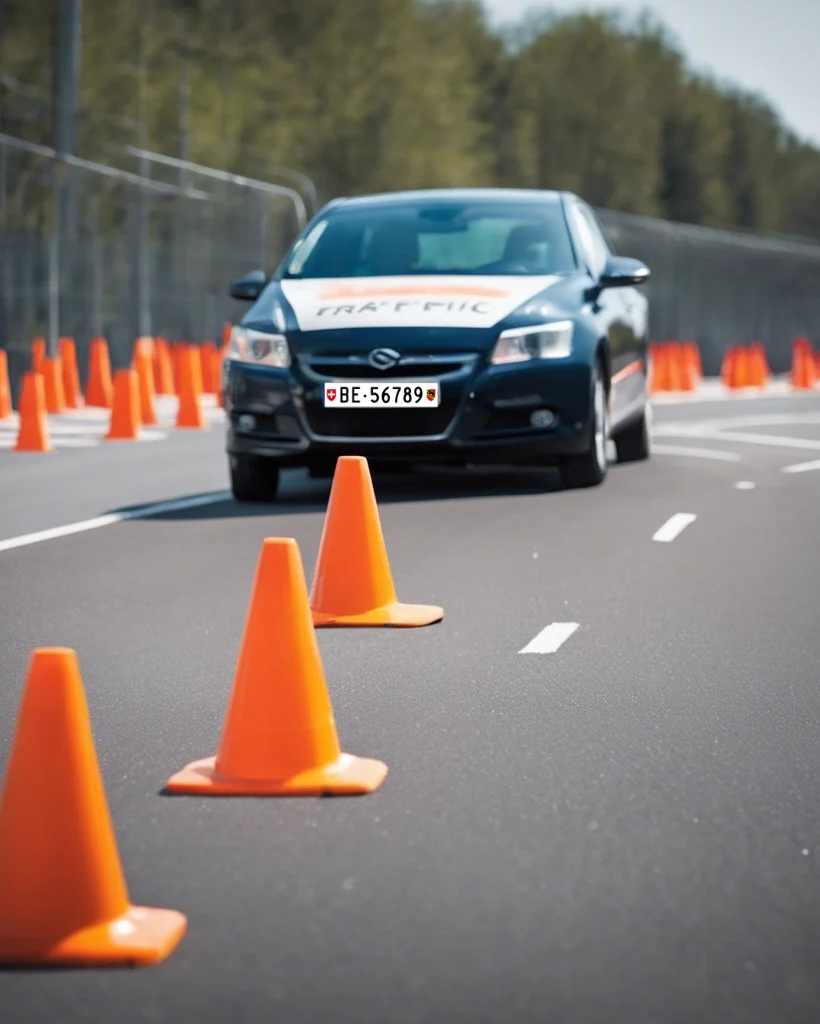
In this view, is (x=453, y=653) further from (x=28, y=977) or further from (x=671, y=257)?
(x=671, y=257)

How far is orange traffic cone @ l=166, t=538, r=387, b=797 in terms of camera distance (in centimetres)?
534

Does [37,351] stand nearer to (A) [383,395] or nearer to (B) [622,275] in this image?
(B) [622,275]

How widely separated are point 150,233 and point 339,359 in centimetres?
1452

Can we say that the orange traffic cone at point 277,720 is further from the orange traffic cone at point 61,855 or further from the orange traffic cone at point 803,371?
the orange traffic cone at point 803,371

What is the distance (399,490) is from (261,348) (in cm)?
143

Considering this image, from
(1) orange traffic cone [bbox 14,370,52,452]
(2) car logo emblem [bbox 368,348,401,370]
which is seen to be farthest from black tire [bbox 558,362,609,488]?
(1) orange traffic cone [bbox 14,370,52,452]

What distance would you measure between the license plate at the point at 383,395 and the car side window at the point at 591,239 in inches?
74.9

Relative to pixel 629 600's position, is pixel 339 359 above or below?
above

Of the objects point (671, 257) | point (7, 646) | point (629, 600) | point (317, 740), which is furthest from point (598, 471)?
point (671, 257)

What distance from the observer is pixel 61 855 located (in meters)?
4.05

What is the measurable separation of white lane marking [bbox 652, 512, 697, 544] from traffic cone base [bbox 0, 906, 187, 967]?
7.26m

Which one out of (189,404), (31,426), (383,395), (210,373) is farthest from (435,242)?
(210,373)

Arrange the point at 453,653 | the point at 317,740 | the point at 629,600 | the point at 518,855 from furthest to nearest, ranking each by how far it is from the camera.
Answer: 1. the point at 629,600
2. the point at 453,653
3. the point at 317,740
4. the point at 518,855

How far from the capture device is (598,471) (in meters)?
13.6
